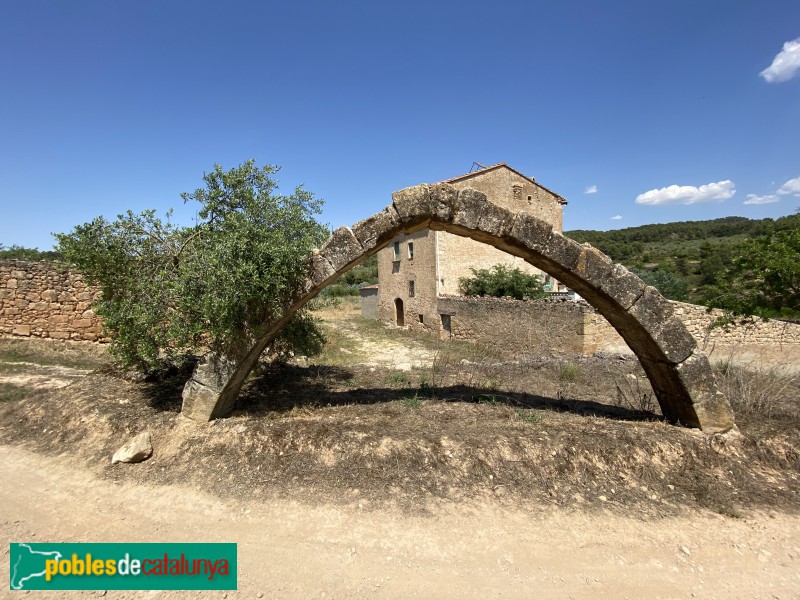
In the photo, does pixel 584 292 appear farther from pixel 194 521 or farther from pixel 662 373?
pixel 194 521

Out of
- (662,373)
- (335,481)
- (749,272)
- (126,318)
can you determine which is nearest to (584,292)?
(662,373)

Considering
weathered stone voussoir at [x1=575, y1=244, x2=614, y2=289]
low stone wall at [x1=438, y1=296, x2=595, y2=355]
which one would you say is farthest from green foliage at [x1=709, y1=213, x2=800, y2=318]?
low stone wall at [x1=438, y1=296, x2=595, y2=355]

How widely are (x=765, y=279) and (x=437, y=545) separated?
27.3ft

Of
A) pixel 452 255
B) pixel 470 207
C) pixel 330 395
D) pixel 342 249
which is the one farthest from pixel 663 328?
pixel 452 255

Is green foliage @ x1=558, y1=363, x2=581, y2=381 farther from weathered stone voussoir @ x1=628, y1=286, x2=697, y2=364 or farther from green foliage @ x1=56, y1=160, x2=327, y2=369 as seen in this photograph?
green foliage @ x1=56, y1=160, x2=327, y2=369

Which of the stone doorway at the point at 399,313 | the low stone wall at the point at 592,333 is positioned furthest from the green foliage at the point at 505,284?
the stone doorway at the point at 399,313

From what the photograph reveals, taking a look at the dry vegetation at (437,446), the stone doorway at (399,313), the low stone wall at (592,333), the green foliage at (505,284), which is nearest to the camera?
the dry vegetation at (437,446)

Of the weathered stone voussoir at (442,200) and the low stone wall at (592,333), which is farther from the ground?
the weathered stone voussoir at (442,200)

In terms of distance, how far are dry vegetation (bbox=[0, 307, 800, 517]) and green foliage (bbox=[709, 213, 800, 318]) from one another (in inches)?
59.7

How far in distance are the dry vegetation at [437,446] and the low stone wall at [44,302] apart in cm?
617

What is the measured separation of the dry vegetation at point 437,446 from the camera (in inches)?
185

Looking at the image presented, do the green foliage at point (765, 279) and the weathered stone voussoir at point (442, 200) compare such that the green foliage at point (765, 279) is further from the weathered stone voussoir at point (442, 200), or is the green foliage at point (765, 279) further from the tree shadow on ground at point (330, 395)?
the weathered stone voussoir at point (442, 200)

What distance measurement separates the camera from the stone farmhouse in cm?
2047

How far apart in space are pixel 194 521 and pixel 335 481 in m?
1.49
